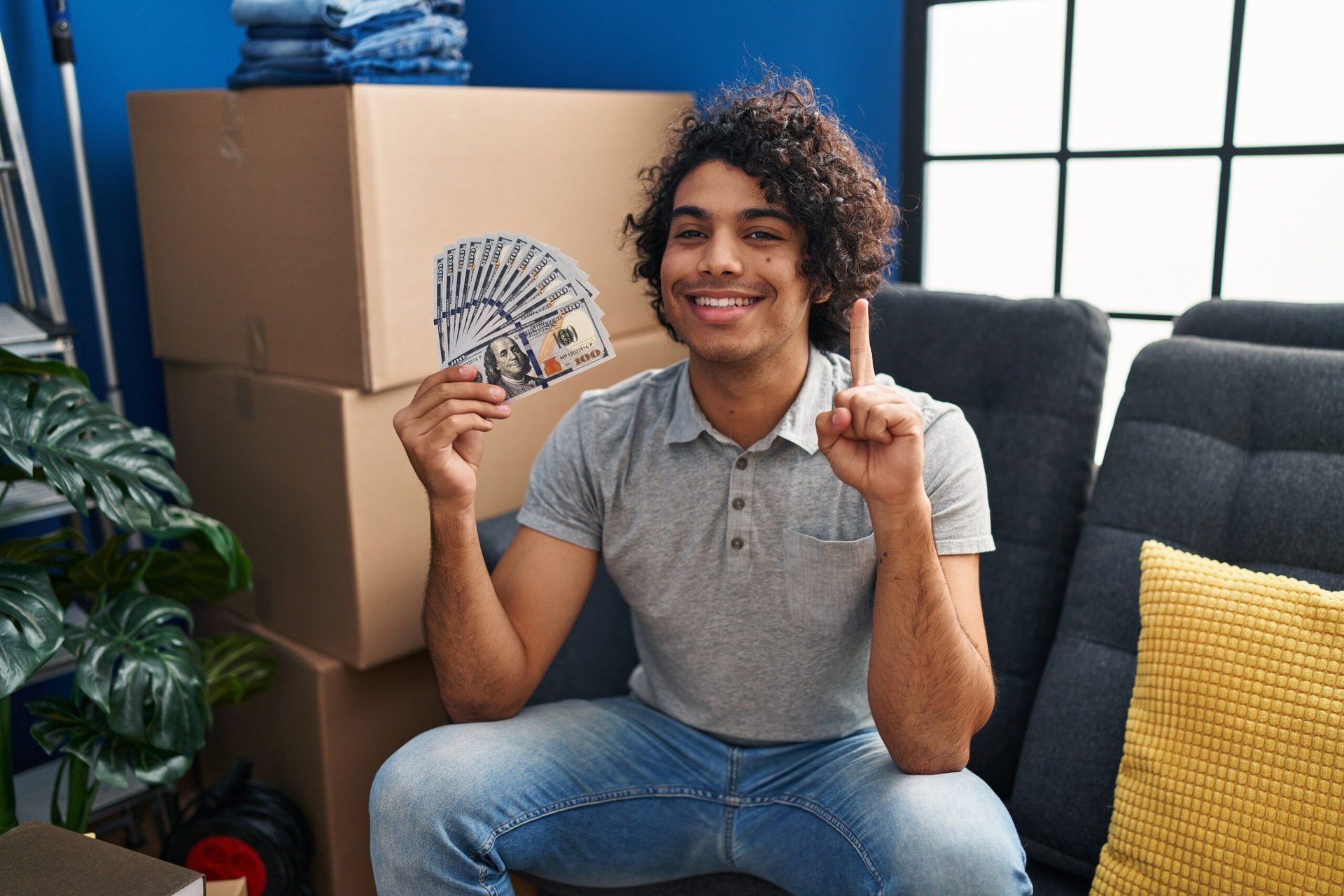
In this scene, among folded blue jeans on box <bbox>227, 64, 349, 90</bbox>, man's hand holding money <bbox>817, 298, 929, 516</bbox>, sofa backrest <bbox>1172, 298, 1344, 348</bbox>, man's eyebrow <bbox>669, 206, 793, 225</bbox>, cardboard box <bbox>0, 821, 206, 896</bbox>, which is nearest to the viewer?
cardboard box <bbox>0, 821, 206, 896</bbox>

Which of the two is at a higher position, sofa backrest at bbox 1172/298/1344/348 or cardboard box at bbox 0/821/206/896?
sofa backrest at bbox 1172/298/1344/348

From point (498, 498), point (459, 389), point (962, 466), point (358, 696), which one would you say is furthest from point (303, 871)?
point (962, 466)

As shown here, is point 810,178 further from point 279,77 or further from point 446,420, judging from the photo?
point 279,77

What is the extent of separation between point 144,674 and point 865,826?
3.47 feet

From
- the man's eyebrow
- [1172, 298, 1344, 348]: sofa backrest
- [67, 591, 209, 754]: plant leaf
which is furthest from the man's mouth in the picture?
[67, 591, 209, 754]: plant leaf

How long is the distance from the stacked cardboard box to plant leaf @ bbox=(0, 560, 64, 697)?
470mm

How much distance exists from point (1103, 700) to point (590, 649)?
0.75 metres

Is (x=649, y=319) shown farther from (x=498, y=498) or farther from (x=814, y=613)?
(x=814, y=613)

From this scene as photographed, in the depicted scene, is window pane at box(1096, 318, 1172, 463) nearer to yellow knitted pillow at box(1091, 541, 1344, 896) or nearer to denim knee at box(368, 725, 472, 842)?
yellow knitted pillow at box(1091, 541, 1344, 896)

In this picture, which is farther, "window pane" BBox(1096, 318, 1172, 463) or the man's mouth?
"window pane" BBox(1096, 318, 1172, 463)

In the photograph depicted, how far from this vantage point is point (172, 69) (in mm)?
2295

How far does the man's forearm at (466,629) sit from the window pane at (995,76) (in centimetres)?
140

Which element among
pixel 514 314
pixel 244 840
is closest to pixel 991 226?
pixel 514 314

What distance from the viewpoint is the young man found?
1.27 m
